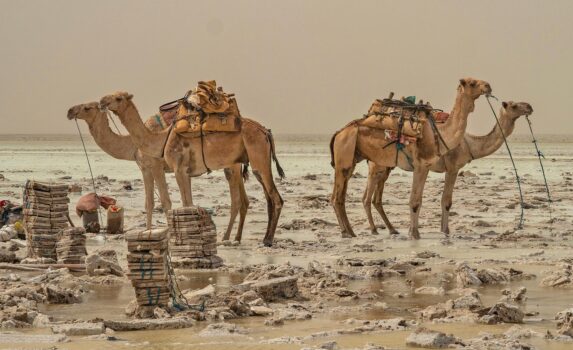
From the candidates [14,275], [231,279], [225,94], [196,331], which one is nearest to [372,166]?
[225,94]

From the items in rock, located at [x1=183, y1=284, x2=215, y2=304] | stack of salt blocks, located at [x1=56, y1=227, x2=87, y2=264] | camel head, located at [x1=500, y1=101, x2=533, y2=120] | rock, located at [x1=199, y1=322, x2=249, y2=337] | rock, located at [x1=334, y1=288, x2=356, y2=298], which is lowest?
rock, located at [x1=334, y1=288, x2=356, y2=298]

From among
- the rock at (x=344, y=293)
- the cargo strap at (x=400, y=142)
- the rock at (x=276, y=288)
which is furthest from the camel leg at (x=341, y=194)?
the rock at (x=276, y=288)

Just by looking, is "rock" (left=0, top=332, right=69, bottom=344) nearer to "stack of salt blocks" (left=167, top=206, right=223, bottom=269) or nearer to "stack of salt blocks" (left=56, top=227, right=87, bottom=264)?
"stack of salt blocks" (left=56, top=227, right=87, bottom=264)

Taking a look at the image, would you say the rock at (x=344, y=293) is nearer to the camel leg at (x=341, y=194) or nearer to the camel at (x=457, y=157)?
the camel leg at (x=341, y=194)

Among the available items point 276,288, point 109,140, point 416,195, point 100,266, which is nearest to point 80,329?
point 276,288

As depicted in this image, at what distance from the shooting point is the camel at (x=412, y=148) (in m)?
17.7

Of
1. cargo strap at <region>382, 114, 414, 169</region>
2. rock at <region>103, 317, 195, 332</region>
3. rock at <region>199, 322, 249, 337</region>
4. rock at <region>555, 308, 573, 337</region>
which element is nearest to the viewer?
rock at <region>555, 308, 573, 337</region>

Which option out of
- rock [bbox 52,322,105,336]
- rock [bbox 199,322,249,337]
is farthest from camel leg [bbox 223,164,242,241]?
rock [bbox 52,322,105,336]

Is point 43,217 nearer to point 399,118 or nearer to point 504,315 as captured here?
point 399,118

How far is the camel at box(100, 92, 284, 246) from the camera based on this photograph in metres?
16.6

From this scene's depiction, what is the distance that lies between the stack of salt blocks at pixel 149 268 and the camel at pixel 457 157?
8324 mm

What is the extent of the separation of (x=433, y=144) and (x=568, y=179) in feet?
65.5

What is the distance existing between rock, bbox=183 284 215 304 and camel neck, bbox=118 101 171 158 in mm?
5817

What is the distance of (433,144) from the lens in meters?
17.7
